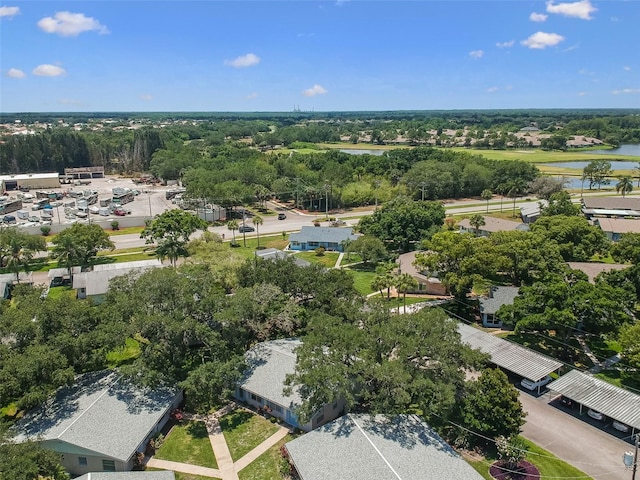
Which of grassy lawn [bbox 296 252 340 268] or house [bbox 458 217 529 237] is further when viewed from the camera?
house [bbox 458 217 529 237]

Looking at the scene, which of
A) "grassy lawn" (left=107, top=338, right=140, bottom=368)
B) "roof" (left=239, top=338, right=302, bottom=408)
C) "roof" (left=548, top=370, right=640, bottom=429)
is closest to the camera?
"roof" (left=548, top=370, right=640, bottom=429)

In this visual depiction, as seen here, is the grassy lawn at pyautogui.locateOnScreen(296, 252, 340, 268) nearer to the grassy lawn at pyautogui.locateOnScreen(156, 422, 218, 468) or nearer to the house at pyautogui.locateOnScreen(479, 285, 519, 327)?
the house at pyautogui.locateOnScreen(479, 285, 519, 327)

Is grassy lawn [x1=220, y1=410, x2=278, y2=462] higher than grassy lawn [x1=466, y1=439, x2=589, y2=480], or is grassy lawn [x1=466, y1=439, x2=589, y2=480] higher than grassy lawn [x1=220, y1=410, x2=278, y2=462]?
grassy lawn [x1=466, y1=439, x2=589, y2=480]

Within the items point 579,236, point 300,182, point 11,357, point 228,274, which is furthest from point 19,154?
point 579,236

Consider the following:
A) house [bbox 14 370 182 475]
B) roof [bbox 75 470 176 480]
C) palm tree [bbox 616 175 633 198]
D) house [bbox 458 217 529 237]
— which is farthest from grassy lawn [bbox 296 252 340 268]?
palm tree [bbox 616 175 633 198]

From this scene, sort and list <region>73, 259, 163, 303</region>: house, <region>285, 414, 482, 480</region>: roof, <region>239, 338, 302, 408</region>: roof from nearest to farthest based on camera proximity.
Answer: <region>285, 414, 482, 480</region>: roof
<region>239, 338, 302, 408</region>: roof
<region>73, 259, 163, 303</region>: house

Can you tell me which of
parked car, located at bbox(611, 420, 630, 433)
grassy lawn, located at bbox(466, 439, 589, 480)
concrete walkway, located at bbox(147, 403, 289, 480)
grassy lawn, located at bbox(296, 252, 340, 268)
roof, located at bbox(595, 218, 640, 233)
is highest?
roof, located at bbox(595, 218, 640, 233)

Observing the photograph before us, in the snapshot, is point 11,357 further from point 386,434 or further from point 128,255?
point 128,255
